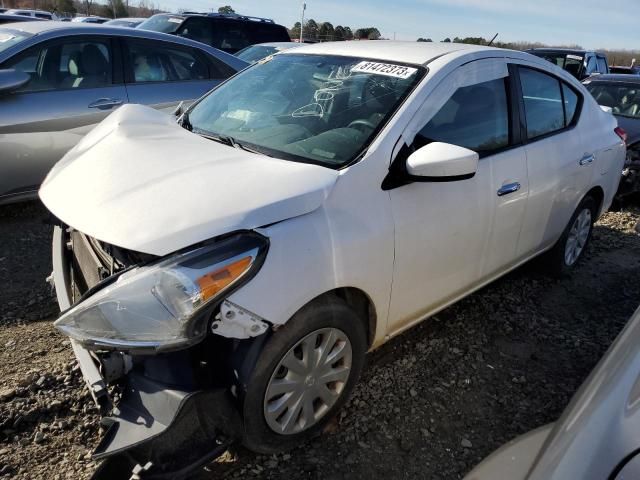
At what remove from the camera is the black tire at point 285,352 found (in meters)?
1.93

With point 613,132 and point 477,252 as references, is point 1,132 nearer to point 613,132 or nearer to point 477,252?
point 477,252

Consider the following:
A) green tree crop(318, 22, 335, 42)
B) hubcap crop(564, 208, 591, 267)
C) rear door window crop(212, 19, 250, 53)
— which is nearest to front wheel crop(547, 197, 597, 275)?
hubcap crop(564, 208, 591, 267)

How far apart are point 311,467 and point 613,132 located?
3.60 metres

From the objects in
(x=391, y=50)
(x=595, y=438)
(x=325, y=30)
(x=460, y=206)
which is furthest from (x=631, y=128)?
(x=325, y=30)

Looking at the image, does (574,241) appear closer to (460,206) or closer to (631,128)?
(460,206)

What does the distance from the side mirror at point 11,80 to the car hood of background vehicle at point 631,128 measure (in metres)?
6.49

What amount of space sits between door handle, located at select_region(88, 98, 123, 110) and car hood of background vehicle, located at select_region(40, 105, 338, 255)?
234cm

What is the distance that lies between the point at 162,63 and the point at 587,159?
3981 mm

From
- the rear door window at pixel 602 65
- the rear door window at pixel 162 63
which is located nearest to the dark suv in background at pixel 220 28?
the rear door window at pixel 162 63

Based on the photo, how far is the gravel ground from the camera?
224 cm

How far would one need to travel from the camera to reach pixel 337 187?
2086mm

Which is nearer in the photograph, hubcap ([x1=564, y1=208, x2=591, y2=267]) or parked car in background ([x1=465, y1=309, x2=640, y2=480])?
parked car in background ([x1=465, y1=309, x2=640, y2=480])

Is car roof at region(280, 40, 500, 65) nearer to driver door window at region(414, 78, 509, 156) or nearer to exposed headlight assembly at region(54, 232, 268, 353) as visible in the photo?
driver door window at region(414, 78, 509, 156)

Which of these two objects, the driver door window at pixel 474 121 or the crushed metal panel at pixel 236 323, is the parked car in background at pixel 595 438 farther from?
the driver door window at pixel 474 121
